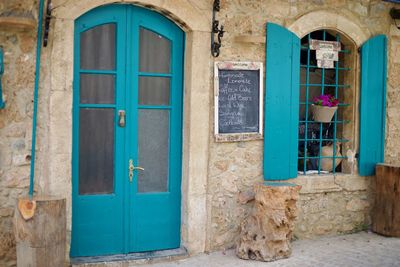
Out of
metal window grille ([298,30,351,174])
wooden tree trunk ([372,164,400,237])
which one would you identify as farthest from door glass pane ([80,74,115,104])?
wooden tree trunk ([372,164,400,237])

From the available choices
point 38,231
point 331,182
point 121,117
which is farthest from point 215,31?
point 38,231

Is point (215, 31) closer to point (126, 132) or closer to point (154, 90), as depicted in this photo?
point (154, 90)

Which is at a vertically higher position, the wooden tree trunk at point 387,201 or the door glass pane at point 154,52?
the door glass pane at point 154,52

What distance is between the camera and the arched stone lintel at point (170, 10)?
16.0ft

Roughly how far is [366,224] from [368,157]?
87 centimetres

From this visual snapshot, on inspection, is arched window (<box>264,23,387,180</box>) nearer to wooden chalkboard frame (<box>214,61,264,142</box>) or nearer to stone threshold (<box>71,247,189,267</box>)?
wooden chalkboard frame (<box>214,61,264,142</box>)

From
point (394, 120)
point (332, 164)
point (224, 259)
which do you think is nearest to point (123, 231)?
point (224, 259)

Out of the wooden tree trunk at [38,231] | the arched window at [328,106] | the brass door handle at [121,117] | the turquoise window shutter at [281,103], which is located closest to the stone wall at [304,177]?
the turquoise window shutter at [281,103]

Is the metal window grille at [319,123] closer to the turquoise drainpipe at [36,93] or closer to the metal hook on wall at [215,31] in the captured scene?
the metal hook on wall at [215,31]

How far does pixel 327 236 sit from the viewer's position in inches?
255

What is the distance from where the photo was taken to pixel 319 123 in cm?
677

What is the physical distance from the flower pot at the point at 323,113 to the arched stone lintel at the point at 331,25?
0.89 meters

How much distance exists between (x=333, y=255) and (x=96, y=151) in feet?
9.17

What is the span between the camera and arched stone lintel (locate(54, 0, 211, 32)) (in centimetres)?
488
